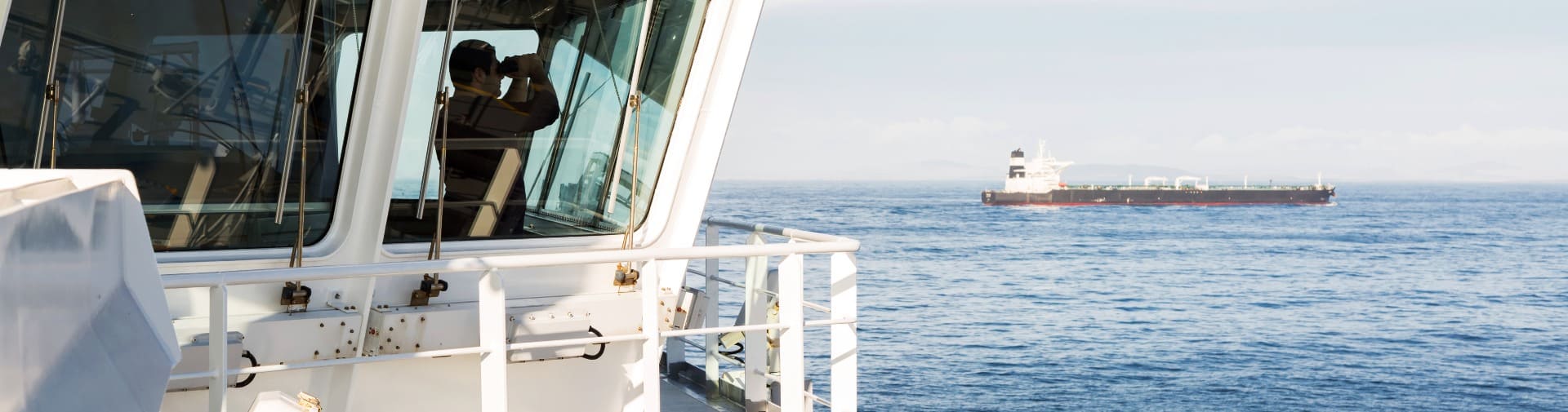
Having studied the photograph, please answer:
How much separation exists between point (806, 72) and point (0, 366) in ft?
322

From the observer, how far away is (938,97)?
97688 millimetres

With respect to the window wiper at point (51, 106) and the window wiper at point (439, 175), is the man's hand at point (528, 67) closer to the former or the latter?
the window wiper at point (439, 175)

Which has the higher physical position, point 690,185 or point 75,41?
point 75,41

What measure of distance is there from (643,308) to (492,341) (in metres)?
0.82

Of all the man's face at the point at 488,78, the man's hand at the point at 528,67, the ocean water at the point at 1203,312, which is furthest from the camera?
the ocean water at the point at 1203,312

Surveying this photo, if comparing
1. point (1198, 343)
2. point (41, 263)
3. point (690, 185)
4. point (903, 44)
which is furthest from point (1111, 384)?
point (903, 44)

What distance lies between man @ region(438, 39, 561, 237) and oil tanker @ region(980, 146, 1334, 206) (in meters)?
95.5

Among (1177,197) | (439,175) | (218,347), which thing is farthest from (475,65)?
(1177,197)

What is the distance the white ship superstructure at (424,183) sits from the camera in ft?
16.5

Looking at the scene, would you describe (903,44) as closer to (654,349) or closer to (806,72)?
(806,72)

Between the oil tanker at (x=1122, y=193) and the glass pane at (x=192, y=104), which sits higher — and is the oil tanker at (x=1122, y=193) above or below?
below

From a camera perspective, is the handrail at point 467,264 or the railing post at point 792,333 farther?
the railing post at point 792,333

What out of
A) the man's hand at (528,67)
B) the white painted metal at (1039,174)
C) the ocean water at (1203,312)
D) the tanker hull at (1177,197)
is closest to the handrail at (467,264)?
the man's hand at (528,67)

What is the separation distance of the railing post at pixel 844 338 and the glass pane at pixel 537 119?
1495 millimetres
